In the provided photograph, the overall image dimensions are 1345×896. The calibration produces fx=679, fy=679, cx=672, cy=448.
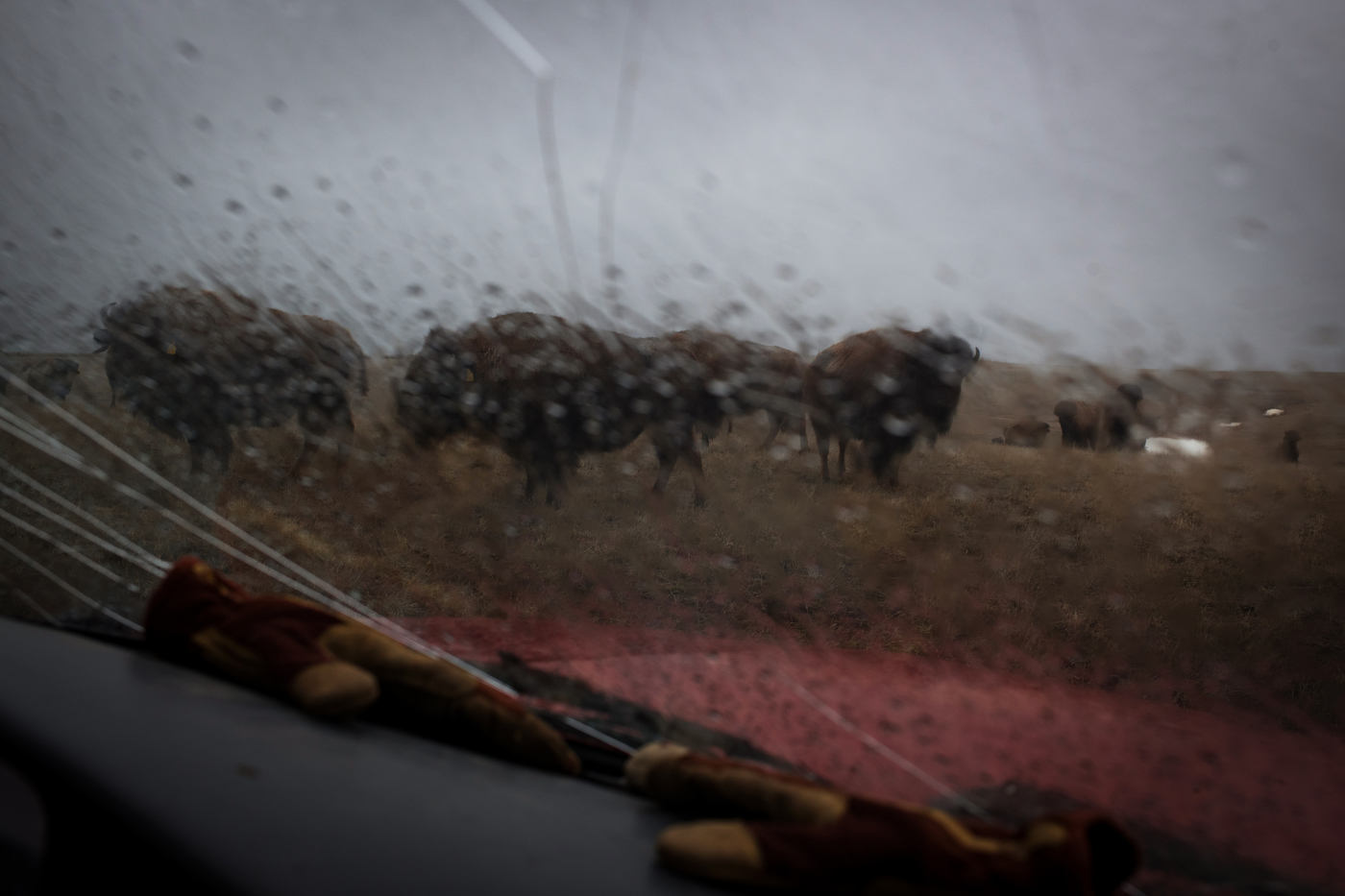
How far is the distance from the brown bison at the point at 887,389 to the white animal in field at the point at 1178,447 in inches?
7.0

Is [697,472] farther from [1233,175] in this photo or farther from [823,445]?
[1233,175]

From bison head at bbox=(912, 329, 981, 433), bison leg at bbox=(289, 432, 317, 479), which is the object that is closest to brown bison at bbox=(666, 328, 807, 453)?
bison head at bbox=(912, 329, 981, 433)

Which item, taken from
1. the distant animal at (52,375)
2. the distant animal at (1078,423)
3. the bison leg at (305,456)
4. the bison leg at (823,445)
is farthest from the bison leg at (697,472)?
the distant animal at (52,375)

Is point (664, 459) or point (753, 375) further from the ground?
point (753, 375)

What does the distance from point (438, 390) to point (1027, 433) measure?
901mm

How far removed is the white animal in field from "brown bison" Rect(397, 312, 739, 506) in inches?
17.6

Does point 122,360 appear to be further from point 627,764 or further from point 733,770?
point 733,770

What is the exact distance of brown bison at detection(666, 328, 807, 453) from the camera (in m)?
0.83

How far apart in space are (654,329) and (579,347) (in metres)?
0.13

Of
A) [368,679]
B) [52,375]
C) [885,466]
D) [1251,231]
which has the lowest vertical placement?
[368,679]

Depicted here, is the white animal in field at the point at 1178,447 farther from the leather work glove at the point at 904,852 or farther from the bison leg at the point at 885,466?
the leather work glove at the point at 904,852

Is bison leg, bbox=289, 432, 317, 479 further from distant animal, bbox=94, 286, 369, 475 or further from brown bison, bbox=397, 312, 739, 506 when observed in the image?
brown bison, bbox=397, 312, 739, 506

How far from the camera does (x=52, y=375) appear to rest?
4.60 feet

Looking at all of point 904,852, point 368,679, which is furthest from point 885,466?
point 368,679
